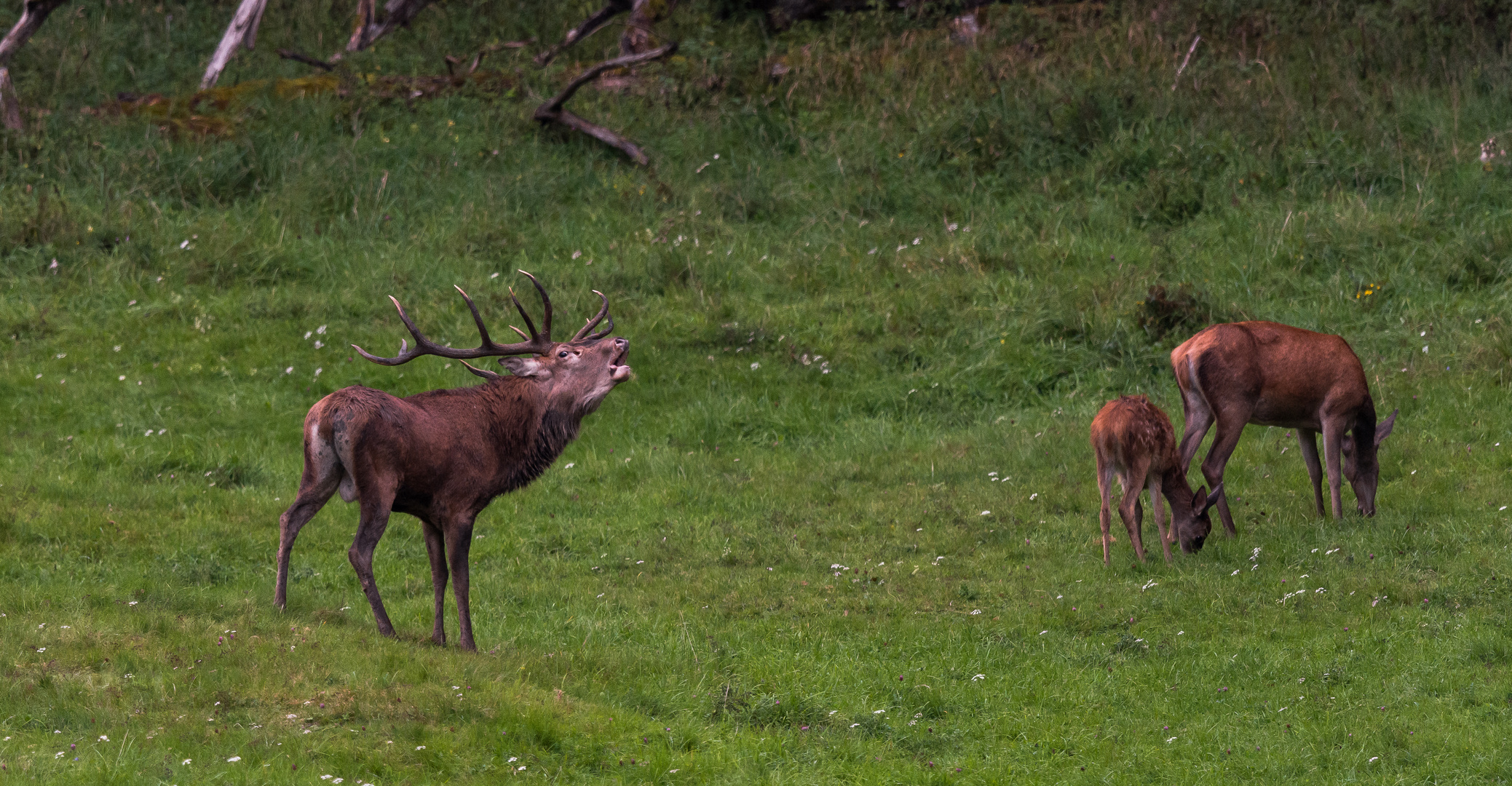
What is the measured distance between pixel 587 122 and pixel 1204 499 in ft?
33.4

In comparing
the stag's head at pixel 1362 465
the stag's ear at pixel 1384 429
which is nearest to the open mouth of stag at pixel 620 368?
the stag's head at pixel 1362 465

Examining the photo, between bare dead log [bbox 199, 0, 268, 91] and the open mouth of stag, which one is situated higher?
bare dead log [bbox 199, 0, 268, 91]

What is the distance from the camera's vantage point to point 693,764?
262 inches

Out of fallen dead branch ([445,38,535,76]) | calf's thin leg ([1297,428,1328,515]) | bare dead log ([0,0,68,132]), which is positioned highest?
bare dead log ([0,0,68,132])

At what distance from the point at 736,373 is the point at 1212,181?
229 inches

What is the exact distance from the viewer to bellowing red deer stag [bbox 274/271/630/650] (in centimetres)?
802

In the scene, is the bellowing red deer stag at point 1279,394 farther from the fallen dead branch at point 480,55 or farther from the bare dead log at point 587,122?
the fallen dead branch at point 480,55

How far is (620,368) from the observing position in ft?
28.7

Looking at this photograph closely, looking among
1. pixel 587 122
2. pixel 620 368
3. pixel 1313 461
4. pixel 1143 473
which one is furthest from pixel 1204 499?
pixel 587 122

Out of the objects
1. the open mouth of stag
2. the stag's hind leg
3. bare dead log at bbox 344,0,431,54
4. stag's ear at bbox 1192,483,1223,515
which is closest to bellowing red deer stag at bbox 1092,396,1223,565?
stag's ear at bbox 1192,483,1223,515

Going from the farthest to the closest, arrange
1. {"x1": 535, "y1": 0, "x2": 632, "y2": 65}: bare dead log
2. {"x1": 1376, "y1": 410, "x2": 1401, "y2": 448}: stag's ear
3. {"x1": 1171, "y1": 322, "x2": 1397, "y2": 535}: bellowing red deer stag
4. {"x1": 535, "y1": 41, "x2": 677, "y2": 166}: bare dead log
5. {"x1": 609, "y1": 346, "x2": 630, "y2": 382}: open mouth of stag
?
{"x1": 535, "y1": 0, "x2": 632, "y2": 65}: bare dead log → {"x1": 535, "y1": 41, "x2": 677, "y2": 166}: bare dead log → {"x1": 1376, "y1": 410, "x2": 1401, "y2": 448}: stag's ear → {"x1": 1171, "y1": 322, "x2": 1397, "y2": 535}: bellowing red deer stag → {"x1": 609, "y1": 346, "x2": 630, "y2": 382}: open mouth of stag

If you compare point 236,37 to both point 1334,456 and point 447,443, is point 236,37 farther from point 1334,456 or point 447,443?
point 1334,456

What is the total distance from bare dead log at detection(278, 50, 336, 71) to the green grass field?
1.76 feet

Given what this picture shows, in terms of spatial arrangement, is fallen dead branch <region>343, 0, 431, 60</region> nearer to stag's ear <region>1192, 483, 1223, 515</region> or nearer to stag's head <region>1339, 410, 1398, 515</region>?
stag's ear <region>1192, 483, 1223, 515</region>
